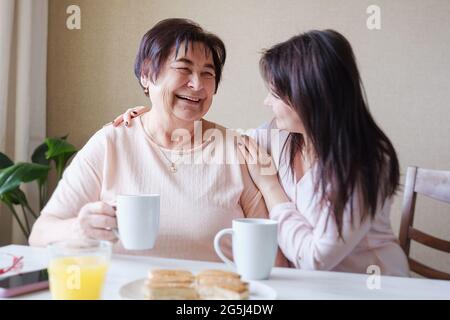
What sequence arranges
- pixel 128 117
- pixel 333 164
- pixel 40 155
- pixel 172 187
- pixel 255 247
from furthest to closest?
pixel 40 155 < pixel 128 117 < pixel 172 187 < pixel 333 164 < pixel 255 247

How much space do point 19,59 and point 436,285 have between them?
188 cm

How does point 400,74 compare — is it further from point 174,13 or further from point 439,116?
point 174,13

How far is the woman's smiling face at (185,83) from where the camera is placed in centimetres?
113

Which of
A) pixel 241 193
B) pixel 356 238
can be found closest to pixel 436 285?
pixel 356 238

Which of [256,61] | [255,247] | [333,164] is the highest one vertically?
[256,61]

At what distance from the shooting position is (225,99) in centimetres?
213

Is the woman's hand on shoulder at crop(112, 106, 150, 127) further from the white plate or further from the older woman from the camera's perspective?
the white plate

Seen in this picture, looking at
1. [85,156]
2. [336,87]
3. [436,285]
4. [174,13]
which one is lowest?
[436,285]

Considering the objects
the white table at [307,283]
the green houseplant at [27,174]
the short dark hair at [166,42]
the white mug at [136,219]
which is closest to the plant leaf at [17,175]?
the green houseplant at [27,174]

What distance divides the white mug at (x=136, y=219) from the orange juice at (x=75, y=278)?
180 millimetres

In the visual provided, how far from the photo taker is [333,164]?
2.81ft

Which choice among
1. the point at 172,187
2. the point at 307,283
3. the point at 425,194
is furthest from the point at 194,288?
the point at 425,194

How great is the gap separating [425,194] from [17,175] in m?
1.37

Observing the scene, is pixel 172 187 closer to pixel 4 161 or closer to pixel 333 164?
pixel 333 164
